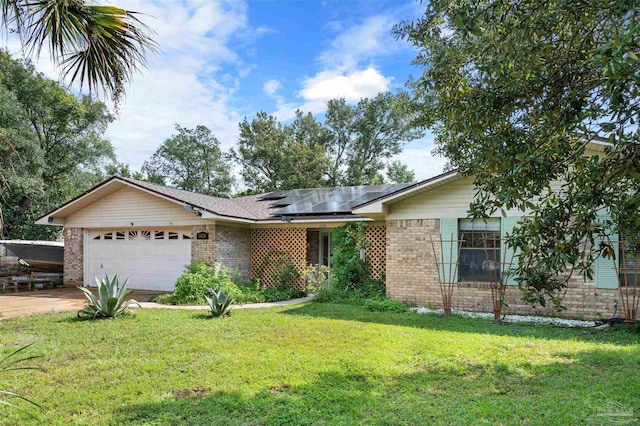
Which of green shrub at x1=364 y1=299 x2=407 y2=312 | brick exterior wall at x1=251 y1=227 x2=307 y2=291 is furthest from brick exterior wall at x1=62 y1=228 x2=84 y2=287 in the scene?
green shrub at x1=364 y1=299 x2=407 y2=312

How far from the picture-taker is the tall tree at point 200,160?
34.8 metres

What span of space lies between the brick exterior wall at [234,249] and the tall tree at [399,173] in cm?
2245

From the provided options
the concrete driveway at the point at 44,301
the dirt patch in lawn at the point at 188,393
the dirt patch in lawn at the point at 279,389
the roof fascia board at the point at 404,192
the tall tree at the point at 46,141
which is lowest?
the concrete driveway at the point at 44,301

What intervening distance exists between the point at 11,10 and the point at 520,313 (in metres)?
10.7

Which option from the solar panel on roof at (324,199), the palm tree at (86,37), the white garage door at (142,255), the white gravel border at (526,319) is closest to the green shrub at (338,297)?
the white gravel border at (526,319)

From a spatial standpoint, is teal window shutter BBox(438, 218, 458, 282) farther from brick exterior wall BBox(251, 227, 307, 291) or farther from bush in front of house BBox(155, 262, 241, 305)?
bush in front of house BBox(155, 262, 241, 305)

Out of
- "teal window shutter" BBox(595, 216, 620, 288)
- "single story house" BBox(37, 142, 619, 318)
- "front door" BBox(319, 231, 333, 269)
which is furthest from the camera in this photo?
"front door" BBox(319, 231, 333, 269)

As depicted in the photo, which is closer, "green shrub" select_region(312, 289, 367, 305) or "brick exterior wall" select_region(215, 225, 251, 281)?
"green shrub" select_region(312, 289, 367, 305)

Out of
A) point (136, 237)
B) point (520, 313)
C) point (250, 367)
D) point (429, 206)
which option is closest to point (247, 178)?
point (136, 237)

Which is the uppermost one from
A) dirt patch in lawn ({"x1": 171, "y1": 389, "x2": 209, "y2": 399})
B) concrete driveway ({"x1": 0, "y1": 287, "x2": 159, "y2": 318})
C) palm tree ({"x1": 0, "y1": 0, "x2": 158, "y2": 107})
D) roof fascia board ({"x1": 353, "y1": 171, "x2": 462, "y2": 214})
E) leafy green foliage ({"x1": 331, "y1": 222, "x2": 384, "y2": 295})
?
palm tree ({"x1": 0, "y1": 0, "x2": 158, "y2": 107})

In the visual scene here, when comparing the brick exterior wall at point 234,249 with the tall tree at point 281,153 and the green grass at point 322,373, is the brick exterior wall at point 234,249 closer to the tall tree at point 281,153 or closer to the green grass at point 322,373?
the green grass at point 322,373

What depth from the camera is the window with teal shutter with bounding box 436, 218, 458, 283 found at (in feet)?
33.5

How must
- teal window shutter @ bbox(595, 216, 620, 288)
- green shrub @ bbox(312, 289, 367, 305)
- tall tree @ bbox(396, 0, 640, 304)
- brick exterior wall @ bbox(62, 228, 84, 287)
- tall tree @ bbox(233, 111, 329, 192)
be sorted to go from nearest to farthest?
tall tree @ bbox(396, 0, 640, 304)
teal window shutter @ bbox(595, 216, 620, 288)
green shrub @ bbox(312, 289, 367, 305)
brick exterior wall @ bbox(62, 228, 84, 287)
tall tree @ bbox(233, 111, 329, 192)

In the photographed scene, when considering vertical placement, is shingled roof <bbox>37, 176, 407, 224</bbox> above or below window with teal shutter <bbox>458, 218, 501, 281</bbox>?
above
